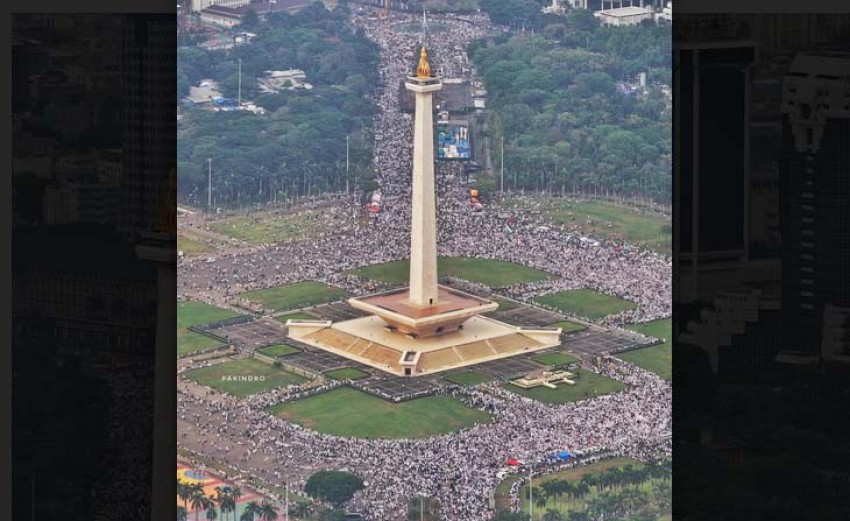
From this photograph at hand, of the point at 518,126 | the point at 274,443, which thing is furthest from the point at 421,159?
the point at 274,443

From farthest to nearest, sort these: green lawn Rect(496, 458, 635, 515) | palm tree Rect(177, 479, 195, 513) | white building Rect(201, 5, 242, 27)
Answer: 1. white building Rect(201, 5, 242, 27)
2. green lawn Rect(496, 458, 635, 515)
3. palm tree Rect(177, 479, 195, 513)

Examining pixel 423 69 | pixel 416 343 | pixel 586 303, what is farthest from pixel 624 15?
pixel 416 343

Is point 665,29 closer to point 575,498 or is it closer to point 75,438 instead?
point 575,498

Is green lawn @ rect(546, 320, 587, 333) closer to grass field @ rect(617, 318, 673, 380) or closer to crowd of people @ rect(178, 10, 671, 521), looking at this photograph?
crowd of people @ rect(178, 10, 671, 521)

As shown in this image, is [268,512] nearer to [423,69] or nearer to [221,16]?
[423,69]

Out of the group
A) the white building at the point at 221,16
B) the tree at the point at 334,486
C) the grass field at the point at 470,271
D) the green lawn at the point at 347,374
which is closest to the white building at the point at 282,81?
the white building at the point at 221,16

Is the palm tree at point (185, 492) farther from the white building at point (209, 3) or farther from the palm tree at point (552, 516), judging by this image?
the white building at point (209, 3)
